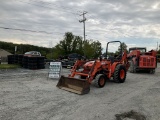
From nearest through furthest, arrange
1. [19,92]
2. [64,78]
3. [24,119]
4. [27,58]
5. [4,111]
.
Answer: [24,119]
[4,111]
[19,92]
[64,78]
[27,58]

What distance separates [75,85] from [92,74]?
1042mm

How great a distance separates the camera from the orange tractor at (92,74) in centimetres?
933

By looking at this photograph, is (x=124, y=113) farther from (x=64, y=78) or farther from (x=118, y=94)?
(x=64, y=78)

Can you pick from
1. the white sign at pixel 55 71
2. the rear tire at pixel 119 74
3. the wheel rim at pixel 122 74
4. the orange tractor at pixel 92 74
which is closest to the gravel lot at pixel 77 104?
the orange tractor at pixel 92 74

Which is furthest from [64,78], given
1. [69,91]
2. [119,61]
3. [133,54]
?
[133,54]

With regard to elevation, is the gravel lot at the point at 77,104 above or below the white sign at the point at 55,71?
below

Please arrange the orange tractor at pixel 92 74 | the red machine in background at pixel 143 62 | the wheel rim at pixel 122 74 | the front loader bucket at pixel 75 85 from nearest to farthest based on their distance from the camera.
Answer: the front loader bucket at pixel 75 85
the orange tractor at pixel 92 74
the wheel rim at pixel 122 74
the red machine in background at pixel 143 62

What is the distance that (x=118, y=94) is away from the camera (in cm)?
904

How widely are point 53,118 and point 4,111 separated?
5.37 feet

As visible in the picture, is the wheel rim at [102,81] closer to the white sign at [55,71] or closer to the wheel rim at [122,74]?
the wheel rim at [122,74]

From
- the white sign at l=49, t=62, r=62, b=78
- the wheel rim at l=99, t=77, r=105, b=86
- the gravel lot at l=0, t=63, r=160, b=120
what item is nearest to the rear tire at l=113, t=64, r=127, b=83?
the wheel rim at l=99, t=77, r=105, b=86

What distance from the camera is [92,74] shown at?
32.8ft

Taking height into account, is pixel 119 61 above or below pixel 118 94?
above

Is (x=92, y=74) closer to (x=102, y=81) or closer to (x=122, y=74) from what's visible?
(x=102, y=81)
